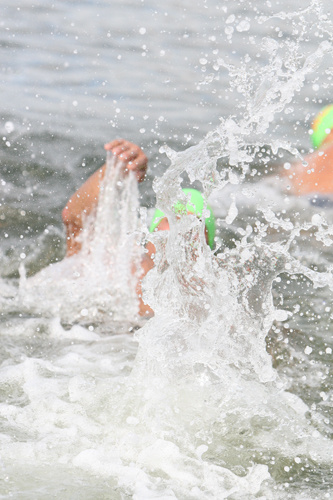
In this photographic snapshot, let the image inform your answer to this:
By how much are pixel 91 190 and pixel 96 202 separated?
59mm

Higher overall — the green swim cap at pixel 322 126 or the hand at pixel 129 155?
the green swim cap at pixel 322 126

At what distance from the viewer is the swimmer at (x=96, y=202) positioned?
3011 mm

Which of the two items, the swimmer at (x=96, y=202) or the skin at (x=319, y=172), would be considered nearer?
the swimmer at (x=96, y=202)

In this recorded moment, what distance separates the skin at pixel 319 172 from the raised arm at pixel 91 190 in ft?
3.68

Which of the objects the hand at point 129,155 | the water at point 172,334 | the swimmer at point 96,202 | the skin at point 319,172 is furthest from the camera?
the skin at point 319,172

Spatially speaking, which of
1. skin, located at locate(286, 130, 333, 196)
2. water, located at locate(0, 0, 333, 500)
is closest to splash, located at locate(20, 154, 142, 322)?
water, located at locate(0, 0, 333, 500)

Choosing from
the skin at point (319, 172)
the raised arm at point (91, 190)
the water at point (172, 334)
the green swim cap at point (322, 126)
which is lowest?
the water at point (172, 334)

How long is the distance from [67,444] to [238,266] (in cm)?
85

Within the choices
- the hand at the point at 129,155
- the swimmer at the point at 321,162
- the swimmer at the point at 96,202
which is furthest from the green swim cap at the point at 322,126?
the hand at the point at 129,155

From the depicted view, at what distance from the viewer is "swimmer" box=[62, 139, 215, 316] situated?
3011 millimetres

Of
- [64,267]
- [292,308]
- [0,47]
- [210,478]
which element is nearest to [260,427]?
[210,478]

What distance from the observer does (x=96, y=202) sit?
3.33 metres

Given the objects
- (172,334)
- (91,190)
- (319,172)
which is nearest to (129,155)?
(91,190)

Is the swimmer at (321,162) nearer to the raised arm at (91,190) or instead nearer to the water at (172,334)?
the water at (172,334)
